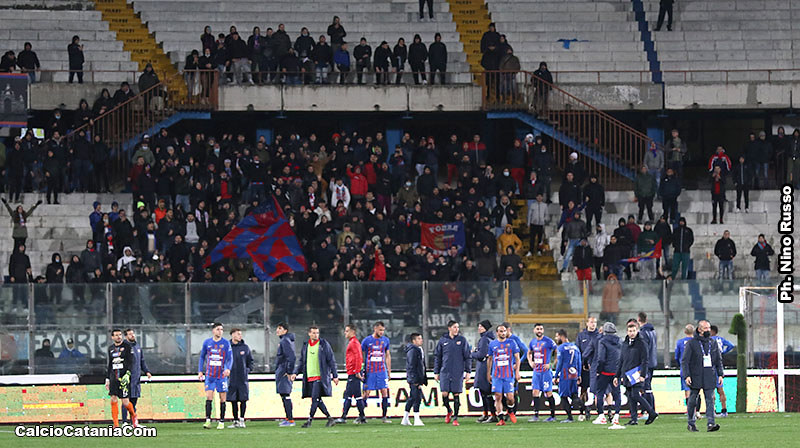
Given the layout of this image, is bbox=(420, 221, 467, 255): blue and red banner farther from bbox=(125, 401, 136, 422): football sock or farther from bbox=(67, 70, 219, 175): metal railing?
bbox=(125, 401, 136, 422): football sock

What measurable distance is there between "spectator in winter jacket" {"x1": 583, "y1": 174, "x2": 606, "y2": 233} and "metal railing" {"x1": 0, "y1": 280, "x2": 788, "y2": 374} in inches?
219

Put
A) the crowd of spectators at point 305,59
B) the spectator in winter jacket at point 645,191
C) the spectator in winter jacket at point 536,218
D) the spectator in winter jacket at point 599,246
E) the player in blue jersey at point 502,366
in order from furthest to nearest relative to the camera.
A: the crowd of spectators at point 305,59 → the spectator in winter jacket at point 645,191 → the spectator in winter jacket at point 536,218 → the spectator in winter jacket at point 599,246 → the player in blue jersey at point 502,366

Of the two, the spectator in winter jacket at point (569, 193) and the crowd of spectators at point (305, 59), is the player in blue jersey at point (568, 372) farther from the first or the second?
the crowd of spectators at point (305, 59)

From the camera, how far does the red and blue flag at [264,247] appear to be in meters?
33.5

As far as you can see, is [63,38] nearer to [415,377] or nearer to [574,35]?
[574,35]

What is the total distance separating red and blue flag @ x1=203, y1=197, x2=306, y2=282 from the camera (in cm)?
3347

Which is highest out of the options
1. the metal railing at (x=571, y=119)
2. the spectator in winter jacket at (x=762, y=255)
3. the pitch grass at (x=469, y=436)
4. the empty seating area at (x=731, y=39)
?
the empty seating area at (x=731, y=39)

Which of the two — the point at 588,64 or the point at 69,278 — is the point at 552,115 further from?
the point at 69,278

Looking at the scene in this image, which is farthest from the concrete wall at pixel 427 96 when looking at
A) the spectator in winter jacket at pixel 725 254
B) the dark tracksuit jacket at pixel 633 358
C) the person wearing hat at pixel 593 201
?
the dark tracksuit jacket at pixel 633 358

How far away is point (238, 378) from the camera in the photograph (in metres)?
26.2

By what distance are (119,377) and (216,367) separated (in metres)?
1.67

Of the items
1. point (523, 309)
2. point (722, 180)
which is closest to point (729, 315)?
point (523, 309)

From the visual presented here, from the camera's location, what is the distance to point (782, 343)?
2911 centimetres

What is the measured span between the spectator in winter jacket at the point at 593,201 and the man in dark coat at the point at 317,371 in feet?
38.9
